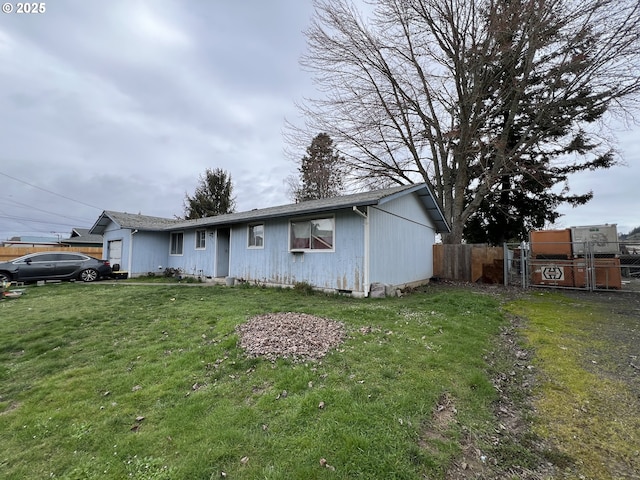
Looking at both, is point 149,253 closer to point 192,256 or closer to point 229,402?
point 192,256

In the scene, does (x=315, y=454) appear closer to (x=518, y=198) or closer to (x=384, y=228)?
(x=384, y=228)

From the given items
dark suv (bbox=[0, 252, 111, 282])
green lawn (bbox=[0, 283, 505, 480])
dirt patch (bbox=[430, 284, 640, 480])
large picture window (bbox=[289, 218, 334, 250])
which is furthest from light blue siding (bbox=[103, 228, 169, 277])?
dirt patch (bbox=[430, 284, 640, 480])

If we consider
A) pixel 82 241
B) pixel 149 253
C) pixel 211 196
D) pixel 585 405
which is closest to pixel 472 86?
pixel 585 405

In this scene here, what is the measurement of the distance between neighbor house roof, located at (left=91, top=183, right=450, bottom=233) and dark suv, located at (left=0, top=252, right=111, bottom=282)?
2530mm

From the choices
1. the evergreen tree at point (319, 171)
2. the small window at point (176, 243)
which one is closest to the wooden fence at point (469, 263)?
the evergreen tree at point (319, 171)

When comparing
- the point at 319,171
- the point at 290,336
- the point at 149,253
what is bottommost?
the point at 290,336

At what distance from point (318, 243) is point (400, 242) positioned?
3.25m

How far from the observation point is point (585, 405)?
9.89 feet

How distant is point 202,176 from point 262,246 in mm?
24283

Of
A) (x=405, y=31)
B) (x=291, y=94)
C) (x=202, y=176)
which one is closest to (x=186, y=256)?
(x=291, y=94)

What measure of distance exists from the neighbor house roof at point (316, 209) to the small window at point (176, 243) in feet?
2.73

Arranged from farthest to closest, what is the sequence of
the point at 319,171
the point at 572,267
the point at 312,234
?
the point at 319,171
the point at 572,267
the point at 312,234

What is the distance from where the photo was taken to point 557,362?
13.5 ft

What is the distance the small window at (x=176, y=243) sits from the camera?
16.5m
